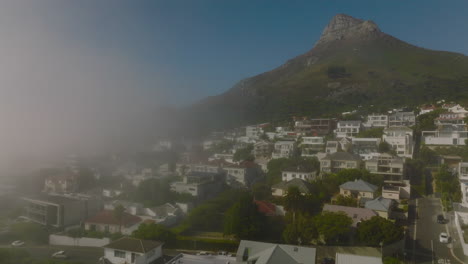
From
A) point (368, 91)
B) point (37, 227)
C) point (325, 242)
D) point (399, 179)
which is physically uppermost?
point (368, 91)

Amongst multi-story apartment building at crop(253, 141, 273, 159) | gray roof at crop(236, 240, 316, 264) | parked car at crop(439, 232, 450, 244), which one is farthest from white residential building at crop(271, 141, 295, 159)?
gray roof at crop(236, 240, 316, 264)

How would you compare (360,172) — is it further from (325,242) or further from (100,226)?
(100,226)

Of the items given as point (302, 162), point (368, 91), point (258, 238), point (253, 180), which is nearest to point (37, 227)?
point (258, 238)

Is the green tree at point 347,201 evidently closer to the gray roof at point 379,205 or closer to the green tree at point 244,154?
the gray roof at point 379,205

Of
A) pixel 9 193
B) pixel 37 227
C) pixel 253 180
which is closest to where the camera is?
pixel 37 227

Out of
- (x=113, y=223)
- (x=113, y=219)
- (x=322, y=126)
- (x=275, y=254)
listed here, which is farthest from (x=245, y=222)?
(x=322, y=126)
